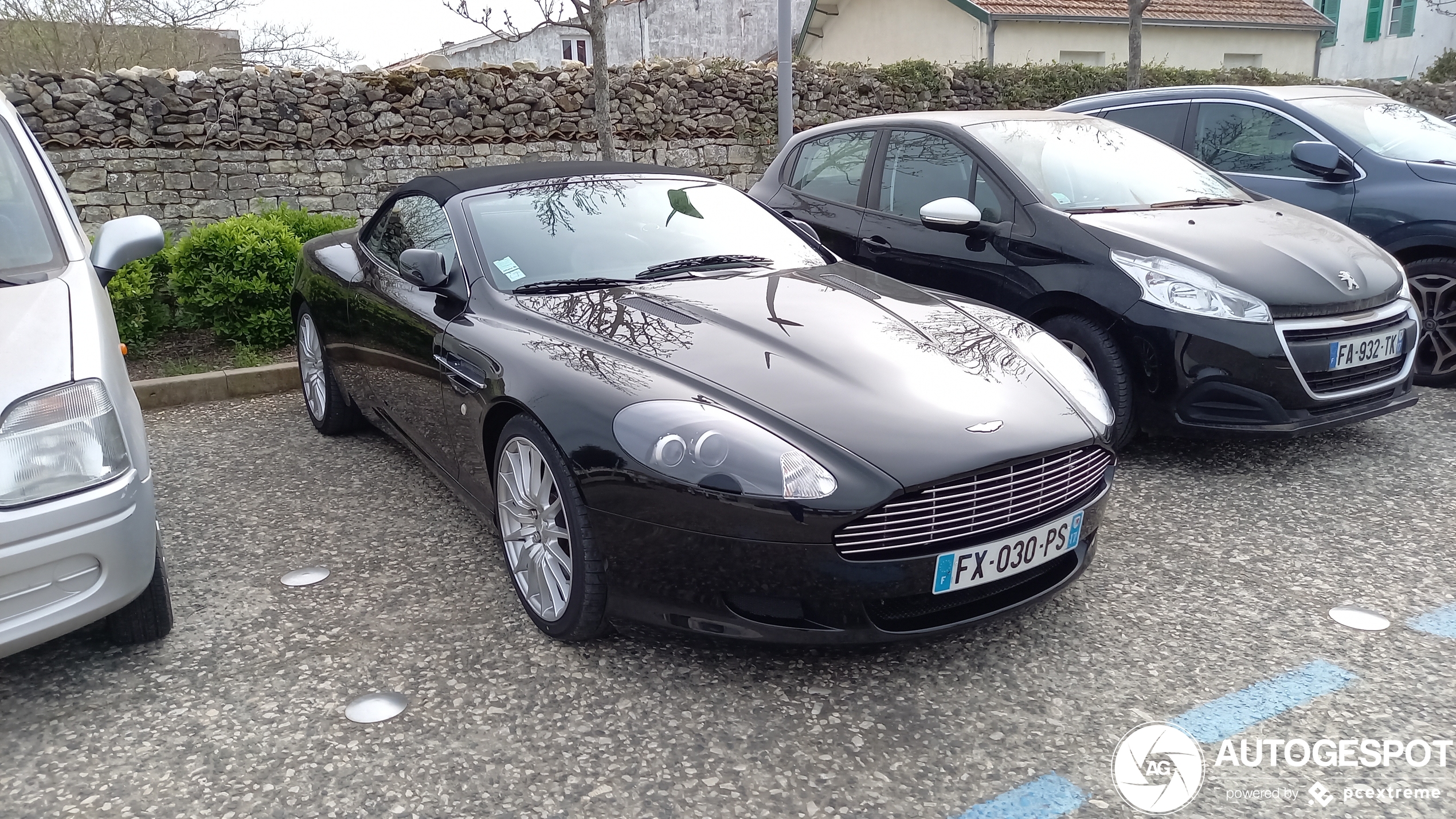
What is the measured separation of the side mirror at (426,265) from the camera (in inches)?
136

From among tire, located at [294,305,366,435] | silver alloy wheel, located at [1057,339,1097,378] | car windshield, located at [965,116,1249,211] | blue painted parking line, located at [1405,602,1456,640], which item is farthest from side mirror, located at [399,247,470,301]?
blue painted parking line, located at [1405,602,1456,640]

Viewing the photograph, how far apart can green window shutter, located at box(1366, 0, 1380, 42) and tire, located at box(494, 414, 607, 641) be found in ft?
98.8

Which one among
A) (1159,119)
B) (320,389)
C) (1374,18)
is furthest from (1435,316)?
(1374,18)

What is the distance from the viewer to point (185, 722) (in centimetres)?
252

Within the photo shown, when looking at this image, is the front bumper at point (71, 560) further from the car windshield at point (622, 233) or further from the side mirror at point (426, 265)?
the car windshield at point (622, 233)

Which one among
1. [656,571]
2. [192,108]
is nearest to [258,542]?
[656,571]

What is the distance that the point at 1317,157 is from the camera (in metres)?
5.54

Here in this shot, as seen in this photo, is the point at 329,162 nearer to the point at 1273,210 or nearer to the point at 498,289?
the point at 498,289

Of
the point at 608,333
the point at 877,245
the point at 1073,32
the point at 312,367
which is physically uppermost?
the point at 1073,32

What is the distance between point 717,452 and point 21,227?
2.39 m

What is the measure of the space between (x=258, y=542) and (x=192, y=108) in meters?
9.05

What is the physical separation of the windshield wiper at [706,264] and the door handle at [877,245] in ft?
4.78

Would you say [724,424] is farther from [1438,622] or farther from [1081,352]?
[1081,352]

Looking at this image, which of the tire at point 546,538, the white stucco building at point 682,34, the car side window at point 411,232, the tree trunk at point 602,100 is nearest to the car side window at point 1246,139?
the car side window at point 411,232
